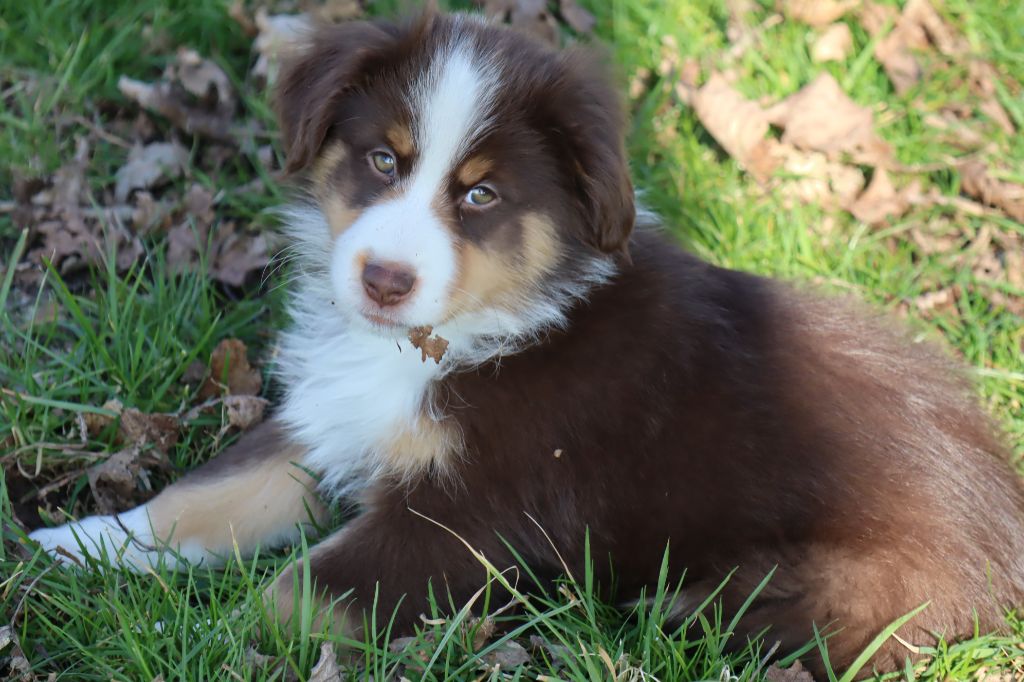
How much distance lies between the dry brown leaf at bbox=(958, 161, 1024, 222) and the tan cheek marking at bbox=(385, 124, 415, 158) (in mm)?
2695

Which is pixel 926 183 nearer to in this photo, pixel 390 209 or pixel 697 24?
pixel 697 24

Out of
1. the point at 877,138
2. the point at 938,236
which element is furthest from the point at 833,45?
the point at 938,236

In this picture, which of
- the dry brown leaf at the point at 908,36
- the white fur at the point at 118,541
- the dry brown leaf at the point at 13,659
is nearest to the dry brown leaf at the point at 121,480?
the white fur at the point at 118,541

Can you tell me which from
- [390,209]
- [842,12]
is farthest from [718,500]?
[842,12]

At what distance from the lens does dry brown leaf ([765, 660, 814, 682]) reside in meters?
2.52

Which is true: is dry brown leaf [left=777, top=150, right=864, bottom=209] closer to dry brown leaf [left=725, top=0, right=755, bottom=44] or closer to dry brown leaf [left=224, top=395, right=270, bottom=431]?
dry brown leaf [left=725, top=0, right=755, bottom=44]

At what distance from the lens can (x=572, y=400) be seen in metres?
2.70

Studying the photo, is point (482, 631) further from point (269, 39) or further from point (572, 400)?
point (269, 39)

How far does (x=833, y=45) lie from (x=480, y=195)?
2.81m

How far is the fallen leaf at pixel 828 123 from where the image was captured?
4.39 metres

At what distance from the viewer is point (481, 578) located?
2.63 metres

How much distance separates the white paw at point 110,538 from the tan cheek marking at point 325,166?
3.27ft

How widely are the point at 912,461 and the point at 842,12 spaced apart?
2864 millimetres

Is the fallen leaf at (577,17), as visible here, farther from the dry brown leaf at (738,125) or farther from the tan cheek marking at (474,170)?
the tan cheek marking at (474,170)
